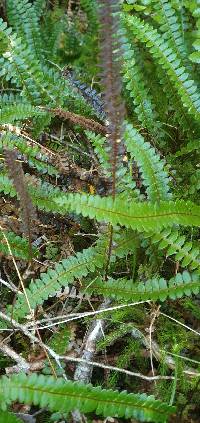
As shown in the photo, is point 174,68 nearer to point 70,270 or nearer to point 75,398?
point 70,270

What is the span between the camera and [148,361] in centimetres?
212

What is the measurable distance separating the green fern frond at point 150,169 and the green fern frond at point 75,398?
869 mm

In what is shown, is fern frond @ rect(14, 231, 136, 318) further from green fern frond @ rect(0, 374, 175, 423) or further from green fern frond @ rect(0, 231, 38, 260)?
green fern frond @ rect(0, 374, 175, 423)

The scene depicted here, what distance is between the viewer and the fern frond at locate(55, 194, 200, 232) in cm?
191

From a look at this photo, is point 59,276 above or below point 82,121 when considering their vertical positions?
below

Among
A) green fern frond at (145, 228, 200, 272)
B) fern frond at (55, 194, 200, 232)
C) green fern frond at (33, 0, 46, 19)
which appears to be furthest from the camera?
green fern frond at (33, 0, 46, 19)

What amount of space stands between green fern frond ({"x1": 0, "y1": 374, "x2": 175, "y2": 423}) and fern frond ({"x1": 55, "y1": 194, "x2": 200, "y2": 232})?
591 millimetres

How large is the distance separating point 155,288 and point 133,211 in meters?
0.32

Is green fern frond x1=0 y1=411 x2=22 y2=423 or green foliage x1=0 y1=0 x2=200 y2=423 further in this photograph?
green foliage x1=0 y1=0 x2=200 y2=423

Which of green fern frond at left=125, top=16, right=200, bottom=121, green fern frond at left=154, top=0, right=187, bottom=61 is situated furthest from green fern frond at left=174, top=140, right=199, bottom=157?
green fern frond at left=154, top=0, right=187, bottom=61

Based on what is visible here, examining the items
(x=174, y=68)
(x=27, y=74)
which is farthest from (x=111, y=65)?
(x=27, y=74)

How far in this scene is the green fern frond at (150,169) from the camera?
224cm

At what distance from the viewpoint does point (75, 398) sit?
5.39ft

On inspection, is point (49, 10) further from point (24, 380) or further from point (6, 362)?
point (24, 380)
